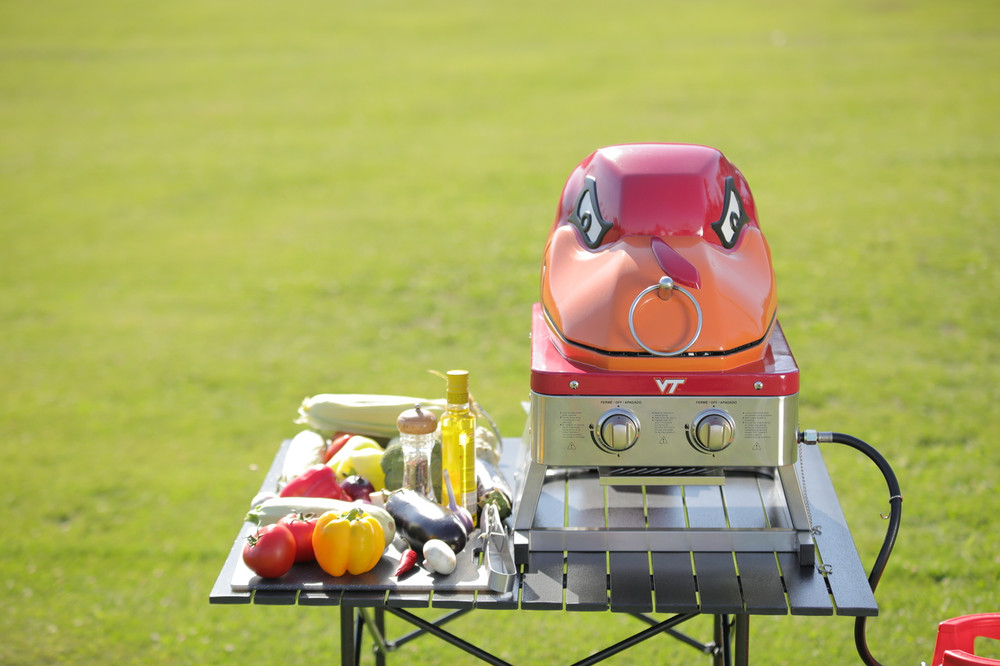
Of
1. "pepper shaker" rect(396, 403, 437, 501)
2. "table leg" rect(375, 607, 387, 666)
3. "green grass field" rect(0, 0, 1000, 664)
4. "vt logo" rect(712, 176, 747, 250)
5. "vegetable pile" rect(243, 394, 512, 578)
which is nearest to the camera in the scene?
"vegetable pile" rect(243, 394, 512, 578)

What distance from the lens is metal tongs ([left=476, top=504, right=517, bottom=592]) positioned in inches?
84.1

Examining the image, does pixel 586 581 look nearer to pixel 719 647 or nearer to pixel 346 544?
pixel 346 544

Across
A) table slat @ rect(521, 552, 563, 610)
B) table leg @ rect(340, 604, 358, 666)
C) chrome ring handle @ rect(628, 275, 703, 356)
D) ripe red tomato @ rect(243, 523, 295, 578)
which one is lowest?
table leg @ rect(340, 604, 358, 666)

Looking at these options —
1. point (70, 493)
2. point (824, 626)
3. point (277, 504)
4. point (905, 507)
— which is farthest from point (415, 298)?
point (277, 504)

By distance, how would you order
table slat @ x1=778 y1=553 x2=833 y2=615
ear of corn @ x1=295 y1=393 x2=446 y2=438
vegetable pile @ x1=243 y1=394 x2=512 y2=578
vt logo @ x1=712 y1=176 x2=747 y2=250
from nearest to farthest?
table slat @ x1=778 y1=553 x2=833 y2=615, vegetable pile @ x1=243 y1=394 x2=512 y2=578, vt logo @ x1=712 y1=176 x2=747 y2=250, ear of corn @ x1=295 y1=393 x2=446 y2=438

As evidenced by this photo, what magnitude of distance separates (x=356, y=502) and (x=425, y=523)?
197 millimetres

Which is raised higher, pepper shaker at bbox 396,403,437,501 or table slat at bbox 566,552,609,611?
pepper shaker at bbox 396,403,437,501

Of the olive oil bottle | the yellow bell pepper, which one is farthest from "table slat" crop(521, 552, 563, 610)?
the yellow bell pepper

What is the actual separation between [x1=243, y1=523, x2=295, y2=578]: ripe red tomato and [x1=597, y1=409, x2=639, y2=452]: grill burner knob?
2.31 feet

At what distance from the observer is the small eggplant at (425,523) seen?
7.45 feet

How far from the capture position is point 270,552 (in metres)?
2.18

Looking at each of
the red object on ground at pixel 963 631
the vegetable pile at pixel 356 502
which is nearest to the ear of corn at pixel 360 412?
the vegetable pile at pixel 356 502

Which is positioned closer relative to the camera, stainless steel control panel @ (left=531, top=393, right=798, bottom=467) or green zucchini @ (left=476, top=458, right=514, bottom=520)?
stainless steel control panel @ (left=531, top=393, right=798, bottom=467)

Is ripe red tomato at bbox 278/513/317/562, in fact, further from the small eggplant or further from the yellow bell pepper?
the small eggplant
